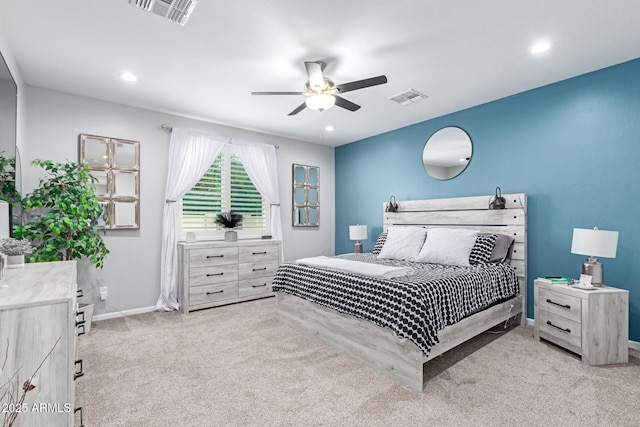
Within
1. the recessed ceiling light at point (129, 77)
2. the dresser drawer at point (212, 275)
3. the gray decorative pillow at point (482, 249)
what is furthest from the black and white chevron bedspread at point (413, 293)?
the recessed ceiling light at point (129, 77)

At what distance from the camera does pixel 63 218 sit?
9.37ft

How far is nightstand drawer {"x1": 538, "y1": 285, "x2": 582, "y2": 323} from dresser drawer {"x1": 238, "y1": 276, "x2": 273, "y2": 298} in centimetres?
328

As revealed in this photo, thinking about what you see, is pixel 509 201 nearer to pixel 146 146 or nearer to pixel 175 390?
pixel 175 390

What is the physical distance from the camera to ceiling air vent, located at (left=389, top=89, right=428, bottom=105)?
3480mm

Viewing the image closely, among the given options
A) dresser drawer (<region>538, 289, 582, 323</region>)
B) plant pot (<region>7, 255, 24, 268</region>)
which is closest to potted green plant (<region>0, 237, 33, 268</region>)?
plant pot (<region>7, 255, 24, 268</region>)

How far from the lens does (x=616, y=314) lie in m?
2.50

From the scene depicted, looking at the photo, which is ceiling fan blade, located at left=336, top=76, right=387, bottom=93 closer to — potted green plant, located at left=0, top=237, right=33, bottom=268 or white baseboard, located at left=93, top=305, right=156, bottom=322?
potted green plant, located at left=0, top=237, right=33, bottom=268

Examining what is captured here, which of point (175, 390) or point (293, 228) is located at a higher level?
point (293, 228)

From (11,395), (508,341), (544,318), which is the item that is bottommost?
(508,341)

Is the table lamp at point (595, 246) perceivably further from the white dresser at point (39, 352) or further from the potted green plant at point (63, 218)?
the potted green plant at point (63, 218)

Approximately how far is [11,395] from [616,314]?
3.82 metres

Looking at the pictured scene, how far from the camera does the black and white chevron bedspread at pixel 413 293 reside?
2156mm

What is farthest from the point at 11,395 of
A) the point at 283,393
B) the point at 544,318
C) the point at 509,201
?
the point at 509,201

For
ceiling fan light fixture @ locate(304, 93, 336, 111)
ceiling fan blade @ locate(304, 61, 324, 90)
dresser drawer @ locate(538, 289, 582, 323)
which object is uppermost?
ceiling fan blade @ locate(304, 61, 324, 90)
